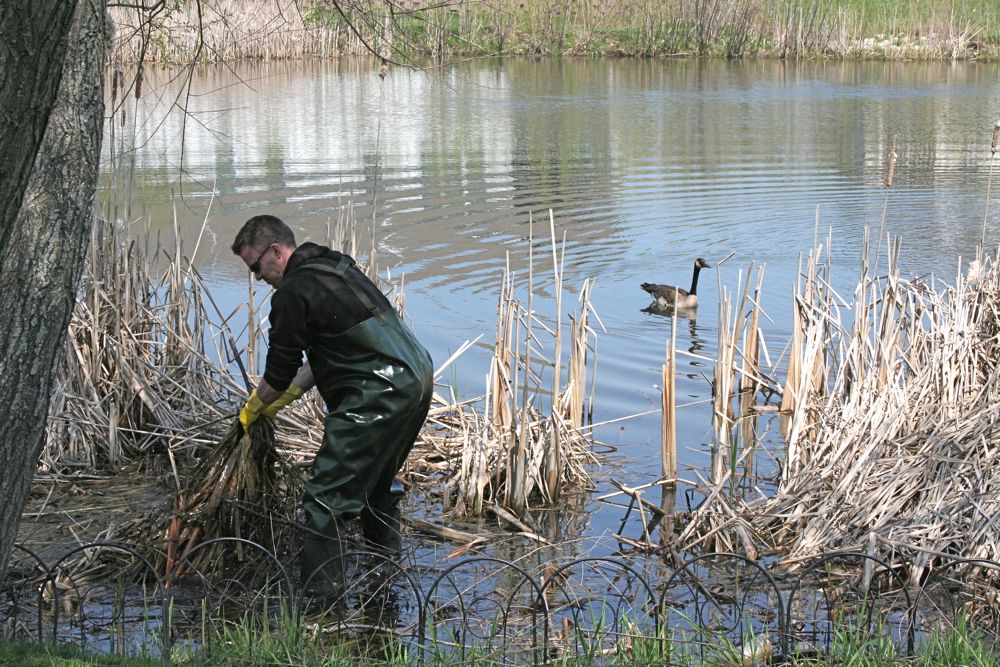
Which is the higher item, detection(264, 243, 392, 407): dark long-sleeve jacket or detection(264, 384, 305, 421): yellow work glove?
detection(264, 243, 392, 407): dark long-sleeve jacket

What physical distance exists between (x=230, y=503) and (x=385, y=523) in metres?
0.75

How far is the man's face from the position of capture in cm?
560

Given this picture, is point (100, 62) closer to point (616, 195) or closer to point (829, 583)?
point (829, 583)

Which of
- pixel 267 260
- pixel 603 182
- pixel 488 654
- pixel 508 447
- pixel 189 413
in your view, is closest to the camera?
pixel 488 654

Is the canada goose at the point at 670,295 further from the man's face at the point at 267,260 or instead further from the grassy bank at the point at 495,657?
the grassy bank at the point at 495,657

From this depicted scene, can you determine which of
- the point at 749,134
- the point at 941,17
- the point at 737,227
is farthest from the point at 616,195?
the point at 941,17

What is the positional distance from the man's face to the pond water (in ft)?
4.36

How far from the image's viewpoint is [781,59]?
36531 millimetres

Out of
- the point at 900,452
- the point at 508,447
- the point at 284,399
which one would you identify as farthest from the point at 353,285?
the point at 900,452

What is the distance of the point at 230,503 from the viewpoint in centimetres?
576

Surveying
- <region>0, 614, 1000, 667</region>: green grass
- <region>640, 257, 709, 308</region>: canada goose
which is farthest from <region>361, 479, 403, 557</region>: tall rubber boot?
<region>640, 257, 709, 308</region>: canada goose

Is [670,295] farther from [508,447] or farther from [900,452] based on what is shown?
[900,452]

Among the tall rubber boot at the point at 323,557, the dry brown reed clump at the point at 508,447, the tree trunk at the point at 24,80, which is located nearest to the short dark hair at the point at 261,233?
the tall rubber boot at the point at 323,557

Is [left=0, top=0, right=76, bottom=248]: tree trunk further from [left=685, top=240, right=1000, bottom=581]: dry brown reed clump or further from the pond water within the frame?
[left=685, top=240, right=1000, bottom=581]: dry brown reed clump
